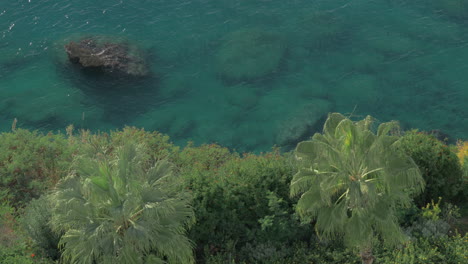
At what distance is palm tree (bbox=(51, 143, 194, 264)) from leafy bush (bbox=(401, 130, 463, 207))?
10.6m

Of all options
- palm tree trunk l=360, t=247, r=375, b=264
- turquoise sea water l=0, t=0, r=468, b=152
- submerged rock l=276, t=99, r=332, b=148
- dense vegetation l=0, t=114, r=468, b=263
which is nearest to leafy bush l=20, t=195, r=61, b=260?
dense vegetation l=0, t=114, r=468, b=263

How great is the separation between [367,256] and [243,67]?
80.3 feet

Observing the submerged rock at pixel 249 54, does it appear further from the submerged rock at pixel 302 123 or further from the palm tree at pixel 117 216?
the palm tree at pixel 117 216

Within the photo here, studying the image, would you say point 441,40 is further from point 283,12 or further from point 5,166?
point 5,166

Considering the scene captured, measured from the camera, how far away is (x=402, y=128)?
35938 millimetres

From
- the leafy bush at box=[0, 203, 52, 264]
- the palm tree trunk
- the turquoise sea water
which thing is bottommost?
the turquoise sea water

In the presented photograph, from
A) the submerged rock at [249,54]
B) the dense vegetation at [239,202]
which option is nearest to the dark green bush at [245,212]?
the dense vegetation at [239,202]

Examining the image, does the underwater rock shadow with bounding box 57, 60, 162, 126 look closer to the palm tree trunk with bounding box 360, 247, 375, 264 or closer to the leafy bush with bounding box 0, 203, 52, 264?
the leafy bush with bounding box 0, 203, 52, 264

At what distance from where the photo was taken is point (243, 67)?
41188mm

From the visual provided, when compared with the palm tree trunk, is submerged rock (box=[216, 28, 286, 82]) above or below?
below

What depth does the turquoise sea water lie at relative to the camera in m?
37.5

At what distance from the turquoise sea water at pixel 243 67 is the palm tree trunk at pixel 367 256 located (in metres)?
17.2

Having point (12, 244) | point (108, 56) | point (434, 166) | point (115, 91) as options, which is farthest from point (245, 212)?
point (108, 56)

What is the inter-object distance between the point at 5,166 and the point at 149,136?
289 inches
